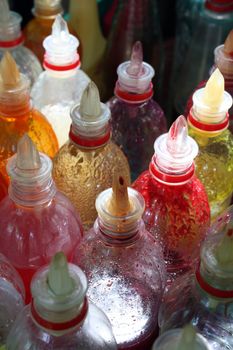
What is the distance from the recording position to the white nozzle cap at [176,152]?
542 millimetres

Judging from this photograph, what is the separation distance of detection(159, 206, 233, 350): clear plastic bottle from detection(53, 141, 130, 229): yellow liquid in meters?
0.15

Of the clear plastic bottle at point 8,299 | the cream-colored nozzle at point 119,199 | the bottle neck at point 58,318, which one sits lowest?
the clear plastic bottle at point 8,299

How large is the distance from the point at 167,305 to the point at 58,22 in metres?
0.37

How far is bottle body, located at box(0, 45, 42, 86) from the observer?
2.74 ft

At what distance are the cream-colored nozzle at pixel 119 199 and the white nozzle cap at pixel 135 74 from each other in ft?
0.64

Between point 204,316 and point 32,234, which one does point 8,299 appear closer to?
point 32,234

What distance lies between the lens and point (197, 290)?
48 centimetres

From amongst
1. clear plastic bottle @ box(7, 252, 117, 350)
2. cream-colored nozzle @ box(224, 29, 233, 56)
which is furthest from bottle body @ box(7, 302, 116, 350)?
cream-colored nozzle @ box(224, 29, 233, 56)

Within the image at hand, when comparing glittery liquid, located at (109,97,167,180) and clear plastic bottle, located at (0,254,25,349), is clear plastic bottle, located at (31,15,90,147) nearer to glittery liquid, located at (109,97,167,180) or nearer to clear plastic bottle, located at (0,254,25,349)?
glittery liquid, located at (109,97,167,180)

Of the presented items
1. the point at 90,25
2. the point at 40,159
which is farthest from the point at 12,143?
the point at 90,25

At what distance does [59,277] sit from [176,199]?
21cm

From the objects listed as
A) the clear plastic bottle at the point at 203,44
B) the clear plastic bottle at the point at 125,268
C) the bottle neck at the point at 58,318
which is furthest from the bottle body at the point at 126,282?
the clear plastic bottle at the point at 203,44

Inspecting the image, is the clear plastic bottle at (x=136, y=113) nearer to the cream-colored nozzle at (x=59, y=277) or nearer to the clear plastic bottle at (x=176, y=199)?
the clear plastic bottle at (x=176, y=199)

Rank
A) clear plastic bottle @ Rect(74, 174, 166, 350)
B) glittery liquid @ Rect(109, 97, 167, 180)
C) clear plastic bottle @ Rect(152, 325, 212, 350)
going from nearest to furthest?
clear plastic bottle @ Rect(152, 325, 212, 350), clear plastic bottle @ Rect(74, 174, 166, 350), glittery liquid @ Rect(109, 97, 167, 180)
